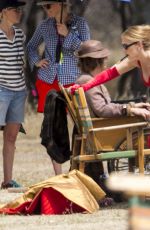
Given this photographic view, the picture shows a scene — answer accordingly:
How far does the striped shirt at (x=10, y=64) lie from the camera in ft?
25.3

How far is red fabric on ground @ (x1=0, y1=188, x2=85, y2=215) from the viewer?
20.0 ft

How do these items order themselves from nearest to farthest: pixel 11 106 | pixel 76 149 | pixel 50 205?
pixel 50 205, pixel 76 149, pixel 11 106

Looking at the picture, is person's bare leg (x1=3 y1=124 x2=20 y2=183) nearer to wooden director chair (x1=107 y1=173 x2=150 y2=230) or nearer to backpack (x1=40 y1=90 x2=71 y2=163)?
backpack (x1=40 y1=90 x2=71 y2=163)

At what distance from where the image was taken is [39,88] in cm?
780

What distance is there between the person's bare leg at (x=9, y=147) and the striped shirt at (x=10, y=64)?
1.20ft

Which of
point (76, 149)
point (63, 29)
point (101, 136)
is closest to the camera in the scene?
point (101, 136)

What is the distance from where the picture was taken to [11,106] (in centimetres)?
781

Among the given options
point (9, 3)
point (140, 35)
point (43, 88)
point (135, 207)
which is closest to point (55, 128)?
point (140, 35)

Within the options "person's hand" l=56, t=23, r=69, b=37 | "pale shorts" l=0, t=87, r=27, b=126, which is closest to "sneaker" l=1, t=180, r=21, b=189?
"pale shorts" l=0, t=87, r=27, b=126

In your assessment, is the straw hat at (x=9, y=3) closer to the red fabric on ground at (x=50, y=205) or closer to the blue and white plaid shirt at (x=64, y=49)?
the blue and white plaid shirt at (x=64, y=49)

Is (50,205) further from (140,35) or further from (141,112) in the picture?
(140,35)

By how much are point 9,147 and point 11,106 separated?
37cm

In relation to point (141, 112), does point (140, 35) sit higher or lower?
higher

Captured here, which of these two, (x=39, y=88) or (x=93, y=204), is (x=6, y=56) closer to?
(x=39, y=88)
